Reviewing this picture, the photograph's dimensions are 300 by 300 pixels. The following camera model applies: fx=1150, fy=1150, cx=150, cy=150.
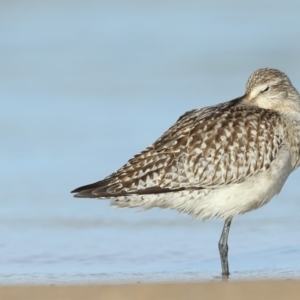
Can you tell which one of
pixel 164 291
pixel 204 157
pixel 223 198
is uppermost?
pixel 204 157

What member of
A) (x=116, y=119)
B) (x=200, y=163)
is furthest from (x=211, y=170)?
(x=116, y=119)

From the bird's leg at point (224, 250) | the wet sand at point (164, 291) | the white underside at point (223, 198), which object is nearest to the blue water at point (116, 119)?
the bird's leg at point (224, 250)

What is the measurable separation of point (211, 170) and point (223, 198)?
11.5 inches

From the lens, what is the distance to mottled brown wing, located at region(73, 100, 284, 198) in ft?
35.8

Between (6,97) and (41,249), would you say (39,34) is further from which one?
(41,249)

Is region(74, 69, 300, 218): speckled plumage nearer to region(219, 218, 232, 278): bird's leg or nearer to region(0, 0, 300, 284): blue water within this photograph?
region(219, 218, 232, 278): bird's leg

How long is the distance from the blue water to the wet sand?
3.66 feet

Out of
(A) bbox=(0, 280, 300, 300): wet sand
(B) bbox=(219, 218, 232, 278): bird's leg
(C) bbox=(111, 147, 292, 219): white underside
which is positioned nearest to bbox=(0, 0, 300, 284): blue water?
(B) bbox=(219, 218, 232, 278): bird's leg

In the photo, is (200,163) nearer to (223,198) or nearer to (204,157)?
(204,157)

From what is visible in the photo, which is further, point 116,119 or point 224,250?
point 116,119

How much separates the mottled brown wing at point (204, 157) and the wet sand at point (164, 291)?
212 centimetres

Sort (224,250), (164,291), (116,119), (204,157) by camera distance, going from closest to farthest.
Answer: (164,291)
(224,250)
(204,157)
(116,119)

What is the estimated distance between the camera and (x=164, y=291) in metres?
8.67

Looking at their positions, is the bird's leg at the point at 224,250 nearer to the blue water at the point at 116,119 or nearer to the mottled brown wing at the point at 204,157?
the blue water at the point at 116,119
